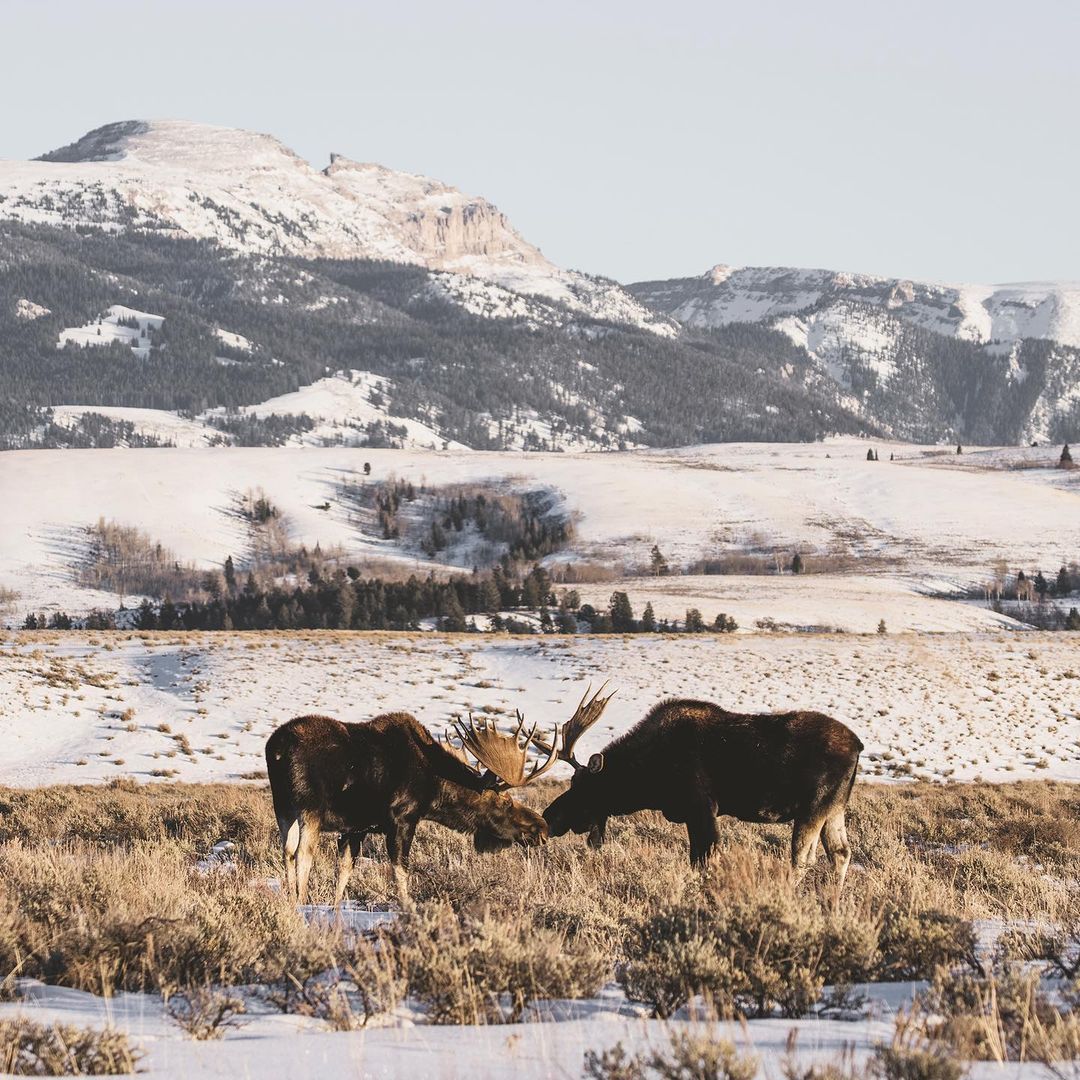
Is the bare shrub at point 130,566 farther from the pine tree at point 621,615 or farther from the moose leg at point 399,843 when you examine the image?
the moose leg at point 399,843

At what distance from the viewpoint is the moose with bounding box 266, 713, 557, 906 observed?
11.4 meters

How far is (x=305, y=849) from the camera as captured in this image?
11.3m

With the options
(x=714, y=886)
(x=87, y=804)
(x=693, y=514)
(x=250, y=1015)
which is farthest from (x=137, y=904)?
(x=693, y=514)

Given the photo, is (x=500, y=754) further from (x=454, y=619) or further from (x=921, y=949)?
(x=454, y=619)

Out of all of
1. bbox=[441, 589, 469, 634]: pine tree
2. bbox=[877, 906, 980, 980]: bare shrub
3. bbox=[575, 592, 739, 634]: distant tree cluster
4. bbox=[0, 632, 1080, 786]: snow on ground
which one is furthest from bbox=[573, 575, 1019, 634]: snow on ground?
bbox=[877, 906, 980, 980]: bare shrub

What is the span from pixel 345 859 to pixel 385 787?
2.76 ft

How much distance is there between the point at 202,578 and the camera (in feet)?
458

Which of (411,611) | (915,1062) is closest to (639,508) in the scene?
(411,611)

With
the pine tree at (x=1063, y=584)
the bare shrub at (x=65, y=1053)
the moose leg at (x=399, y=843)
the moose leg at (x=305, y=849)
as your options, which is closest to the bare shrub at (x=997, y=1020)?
the bare shrub at (x=65, y=1053)

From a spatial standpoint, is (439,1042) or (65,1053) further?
(439,1042)

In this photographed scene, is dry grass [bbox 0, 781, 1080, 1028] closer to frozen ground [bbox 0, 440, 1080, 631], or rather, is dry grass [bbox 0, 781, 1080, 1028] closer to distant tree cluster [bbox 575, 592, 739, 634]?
distant tree cluster [bbox 575, 592, 739, 634]

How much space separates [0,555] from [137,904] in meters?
142

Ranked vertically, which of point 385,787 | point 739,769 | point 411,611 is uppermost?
point 739,769

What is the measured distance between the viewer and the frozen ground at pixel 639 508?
133000 mm
